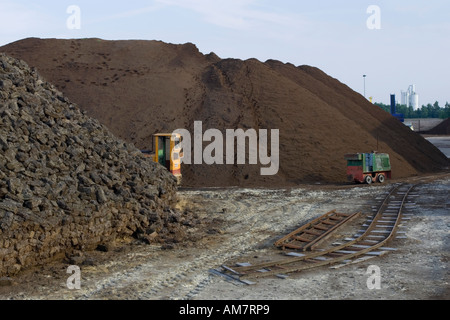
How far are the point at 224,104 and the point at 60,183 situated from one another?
22.1m

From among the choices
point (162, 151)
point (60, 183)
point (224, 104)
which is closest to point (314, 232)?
point (60, 183)

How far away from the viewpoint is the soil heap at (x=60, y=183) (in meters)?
10.0

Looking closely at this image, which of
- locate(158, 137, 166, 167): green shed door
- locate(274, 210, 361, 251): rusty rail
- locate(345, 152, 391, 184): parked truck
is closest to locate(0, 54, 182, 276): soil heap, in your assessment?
locate(274, 210, 361, 251): rusty rail

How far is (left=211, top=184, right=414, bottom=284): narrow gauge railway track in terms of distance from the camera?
9625 millimetres

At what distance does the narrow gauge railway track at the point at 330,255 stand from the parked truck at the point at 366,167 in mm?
8803

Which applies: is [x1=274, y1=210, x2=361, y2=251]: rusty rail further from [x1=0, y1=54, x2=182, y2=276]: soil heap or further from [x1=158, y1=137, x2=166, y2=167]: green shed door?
[x1=158, y1=137, x2=166, y2=167]: green shed door

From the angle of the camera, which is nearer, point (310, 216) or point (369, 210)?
point (310, 216)

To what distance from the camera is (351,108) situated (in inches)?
1538

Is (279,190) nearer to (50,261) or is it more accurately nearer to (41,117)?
(41,117)

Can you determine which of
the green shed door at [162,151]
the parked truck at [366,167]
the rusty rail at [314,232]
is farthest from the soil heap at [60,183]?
the parked truck at [366,167]

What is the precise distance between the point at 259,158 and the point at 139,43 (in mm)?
20888

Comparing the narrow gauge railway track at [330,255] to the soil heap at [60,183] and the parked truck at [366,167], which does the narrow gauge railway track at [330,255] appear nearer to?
the soil heap at [60,183]

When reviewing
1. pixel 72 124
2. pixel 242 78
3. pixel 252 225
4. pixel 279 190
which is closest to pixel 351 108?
pixel 242 78

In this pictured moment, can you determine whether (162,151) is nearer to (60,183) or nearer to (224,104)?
(224,104)
